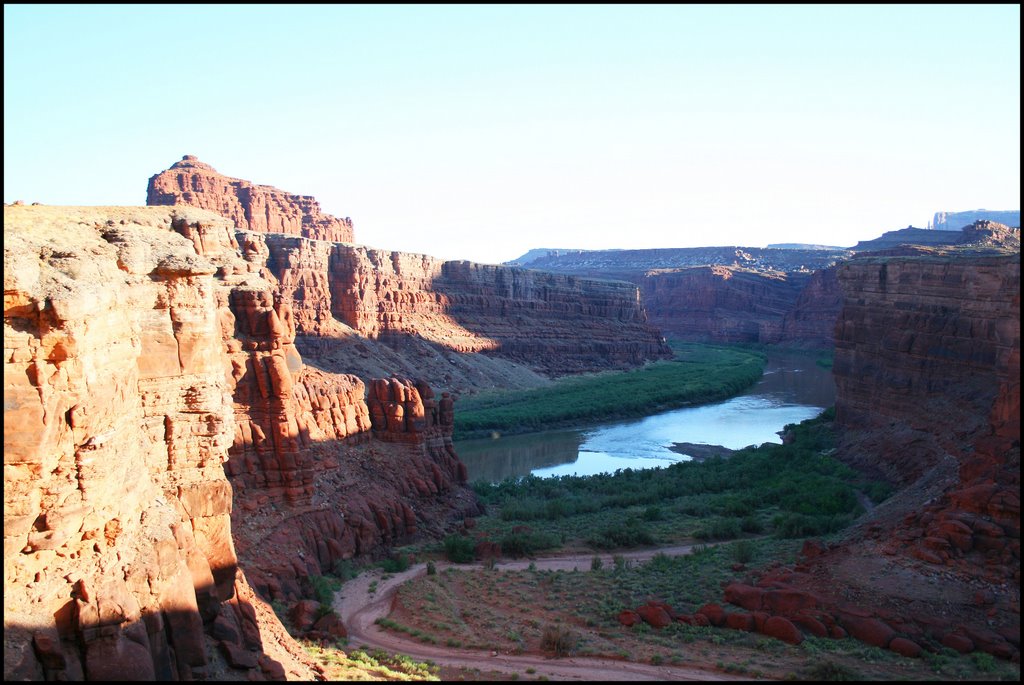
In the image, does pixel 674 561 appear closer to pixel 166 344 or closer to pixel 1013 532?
pixel 1013 532

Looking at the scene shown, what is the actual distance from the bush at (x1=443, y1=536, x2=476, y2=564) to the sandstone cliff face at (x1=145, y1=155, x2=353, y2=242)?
5215cm

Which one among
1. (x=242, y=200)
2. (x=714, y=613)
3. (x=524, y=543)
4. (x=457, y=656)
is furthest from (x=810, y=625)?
(x=242, y=200)

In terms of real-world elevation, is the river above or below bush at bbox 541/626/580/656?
below

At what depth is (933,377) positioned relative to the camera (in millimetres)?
27406

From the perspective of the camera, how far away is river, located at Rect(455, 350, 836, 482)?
38500mm

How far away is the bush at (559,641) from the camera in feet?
44.0

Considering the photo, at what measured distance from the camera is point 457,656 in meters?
13.5

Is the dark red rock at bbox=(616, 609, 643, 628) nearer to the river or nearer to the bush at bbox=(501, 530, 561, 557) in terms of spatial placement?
the bush at bbox=(501, 530, 561, 557)

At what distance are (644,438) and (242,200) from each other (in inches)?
1788

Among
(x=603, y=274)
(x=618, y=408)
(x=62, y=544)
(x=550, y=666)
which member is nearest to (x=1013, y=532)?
(x=550, y=666)

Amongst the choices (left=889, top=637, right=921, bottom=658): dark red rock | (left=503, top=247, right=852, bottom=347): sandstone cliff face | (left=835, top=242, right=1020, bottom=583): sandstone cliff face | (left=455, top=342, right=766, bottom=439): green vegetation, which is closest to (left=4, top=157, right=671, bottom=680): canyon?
(left=889, top=637, right=921, bottom=658): dark red rock

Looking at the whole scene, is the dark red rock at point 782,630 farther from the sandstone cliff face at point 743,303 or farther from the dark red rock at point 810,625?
the sandstone cliff face at point 743,303

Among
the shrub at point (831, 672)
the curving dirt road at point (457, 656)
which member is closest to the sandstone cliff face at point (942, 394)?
the shrub at point (831, 672)

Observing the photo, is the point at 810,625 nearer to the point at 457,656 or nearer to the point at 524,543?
the point at 457,656
